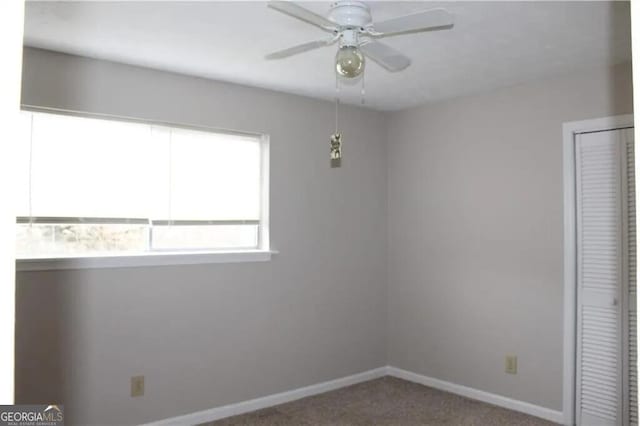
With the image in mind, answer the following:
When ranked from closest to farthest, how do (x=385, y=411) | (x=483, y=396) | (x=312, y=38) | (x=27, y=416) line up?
(x=27, y=416)
(x=312, y=38)
(x=385, y=411)
(x=483, y=396)

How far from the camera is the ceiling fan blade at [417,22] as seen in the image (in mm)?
1908

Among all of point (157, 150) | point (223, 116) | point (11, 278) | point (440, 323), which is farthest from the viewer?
point (440, 323)

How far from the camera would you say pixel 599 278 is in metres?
3.29

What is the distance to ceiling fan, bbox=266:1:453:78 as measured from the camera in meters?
1.96

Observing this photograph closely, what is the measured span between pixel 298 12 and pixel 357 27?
1.17 ft

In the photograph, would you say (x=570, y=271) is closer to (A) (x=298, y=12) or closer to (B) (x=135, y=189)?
(A) (x=298, y=12)

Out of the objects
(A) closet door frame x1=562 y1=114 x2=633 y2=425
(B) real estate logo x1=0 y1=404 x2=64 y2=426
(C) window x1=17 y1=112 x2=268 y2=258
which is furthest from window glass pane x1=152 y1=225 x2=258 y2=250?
(B) real estate logo x1=0 y1=404 x2=64 y2=426

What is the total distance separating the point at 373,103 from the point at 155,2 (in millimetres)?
2296

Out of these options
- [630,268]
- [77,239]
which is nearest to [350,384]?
[630,268]

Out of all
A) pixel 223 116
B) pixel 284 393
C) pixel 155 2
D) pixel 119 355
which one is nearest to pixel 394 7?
pixel 155 2

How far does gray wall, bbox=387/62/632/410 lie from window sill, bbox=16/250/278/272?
4.51ft

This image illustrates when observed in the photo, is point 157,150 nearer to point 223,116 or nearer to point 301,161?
point 223,116

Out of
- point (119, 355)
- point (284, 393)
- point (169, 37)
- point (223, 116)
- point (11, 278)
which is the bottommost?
point (284, 393)

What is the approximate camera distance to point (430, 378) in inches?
166
